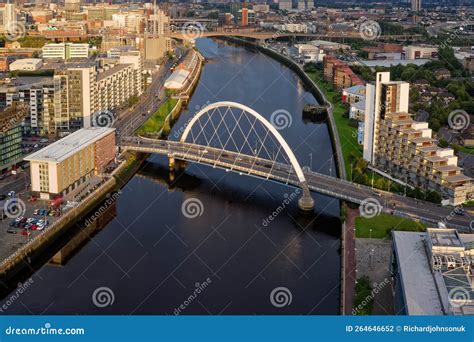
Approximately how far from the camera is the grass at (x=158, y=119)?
41.0 feet

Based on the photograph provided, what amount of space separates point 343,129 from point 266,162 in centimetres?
324

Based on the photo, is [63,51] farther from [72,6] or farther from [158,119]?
[72,6]

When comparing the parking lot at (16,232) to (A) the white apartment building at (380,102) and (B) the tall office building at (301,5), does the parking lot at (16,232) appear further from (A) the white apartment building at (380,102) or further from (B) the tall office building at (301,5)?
(B) the tall office building at (301,5)

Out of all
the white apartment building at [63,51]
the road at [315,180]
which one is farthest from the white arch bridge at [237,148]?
the white apartment building at [63,51]

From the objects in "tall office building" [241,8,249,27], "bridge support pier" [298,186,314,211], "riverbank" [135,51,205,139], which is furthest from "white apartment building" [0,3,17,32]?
"bridge support pier" [298,186,314,211]

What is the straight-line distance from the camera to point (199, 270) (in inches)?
274

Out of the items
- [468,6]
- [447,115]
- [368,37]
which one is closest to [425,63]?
[447,115]

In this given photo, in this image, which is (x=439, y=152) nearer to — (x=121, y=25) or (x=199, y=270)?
(x=199, y=270)

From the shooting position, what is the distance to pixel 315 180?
916 centimetres

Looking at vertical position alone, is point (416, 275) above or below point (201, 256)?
above

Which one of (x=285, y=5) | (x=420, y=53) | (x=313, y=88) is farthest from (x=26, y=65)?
(x=285, y=5)

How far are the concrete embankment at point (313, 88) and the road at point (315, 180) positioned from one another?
74cm

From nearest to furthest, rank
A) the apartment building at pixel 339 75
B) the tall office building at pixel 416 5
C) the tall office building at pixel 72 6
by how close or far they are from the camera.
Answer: the apartment building at pixel 339 75
the tall office building at pixel 72 6
the tall office building at pixel 416 5

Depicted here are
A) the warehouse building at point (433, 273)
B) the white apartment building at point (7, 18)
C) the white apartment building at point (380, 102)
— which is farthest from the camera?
the white apartment building at point (7, 18)
